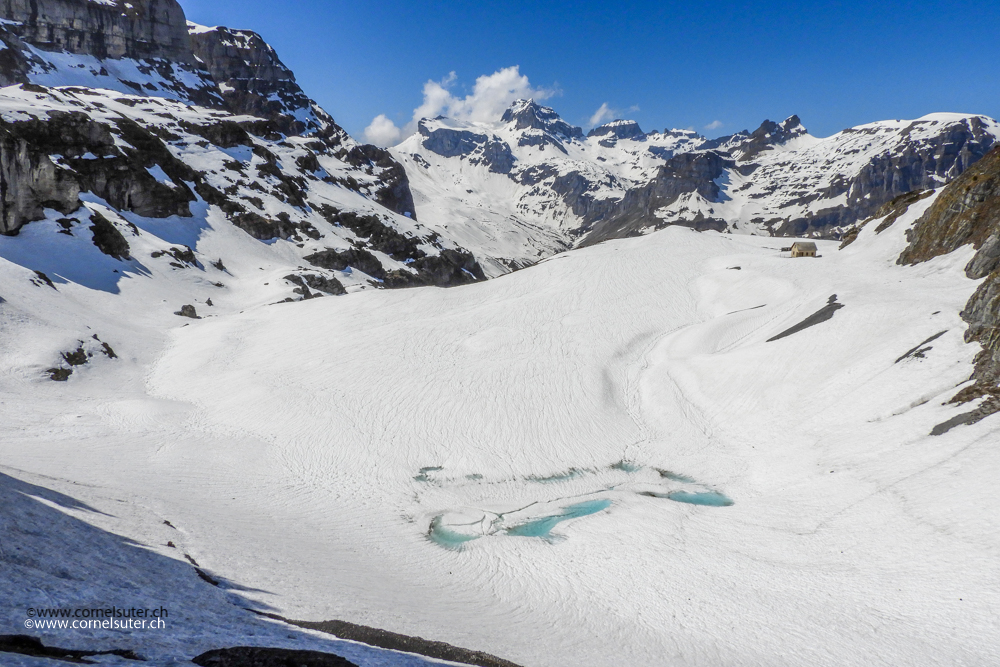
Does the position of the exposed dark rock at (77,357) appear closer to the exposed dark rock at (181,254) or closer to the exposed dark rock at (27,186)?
the exposed dark rock at (27,186)

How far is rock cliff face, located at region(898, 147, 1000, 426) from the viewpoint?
21312 millimetres

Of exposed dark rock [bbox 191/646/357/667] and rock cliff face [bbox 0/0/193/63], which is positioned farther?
rock cliff face [bbox 0/0/193/63]

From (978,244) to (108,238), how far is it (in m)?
97.3

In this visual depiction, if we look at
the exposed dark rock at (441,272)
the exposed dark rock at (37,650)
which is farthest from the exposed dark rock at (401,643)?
the exposed dark rock at (441,272)

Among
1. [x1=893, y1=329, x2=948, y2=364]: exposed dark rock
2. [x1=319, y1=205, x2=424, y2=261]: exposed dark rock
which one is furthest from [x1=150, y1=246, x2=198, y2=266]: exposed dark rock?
[x1=893, y1=329, x2=948, y2=364]: exposed dark rock

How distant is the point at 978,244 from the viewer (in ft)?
118

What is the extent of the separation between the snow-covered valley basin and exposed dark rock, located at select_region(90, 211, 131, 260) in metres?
38.7

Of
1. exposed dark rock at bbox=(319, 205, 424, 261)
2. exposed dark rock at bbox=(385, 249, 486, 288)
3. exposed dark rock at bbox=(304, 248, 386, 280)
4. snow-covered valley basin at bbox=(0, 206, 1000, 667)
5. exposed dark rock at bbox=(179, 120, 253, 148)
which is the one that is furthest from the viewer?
exposed dark rock at bbox=(179, 120, 253, 148)

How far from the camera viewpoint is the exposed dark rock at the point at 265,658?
8.46 meters

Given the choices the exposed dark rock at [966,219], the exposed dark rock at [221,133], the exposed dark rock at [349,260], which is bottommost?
the exposed dark rock at [966,219]

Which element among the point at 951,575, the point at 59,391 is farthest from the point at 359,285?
the point at 951,575

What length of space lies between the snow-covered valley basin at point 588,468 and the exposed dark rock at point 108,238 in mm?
38670

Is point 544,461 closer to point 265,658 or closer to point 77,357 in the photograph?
point 265,658

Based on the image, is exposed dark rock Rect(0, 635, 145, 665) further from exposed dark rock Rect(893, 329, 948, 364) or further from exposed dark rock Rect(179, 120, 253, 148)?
exposed dark rock Rect(179, 120, 253, 148)
